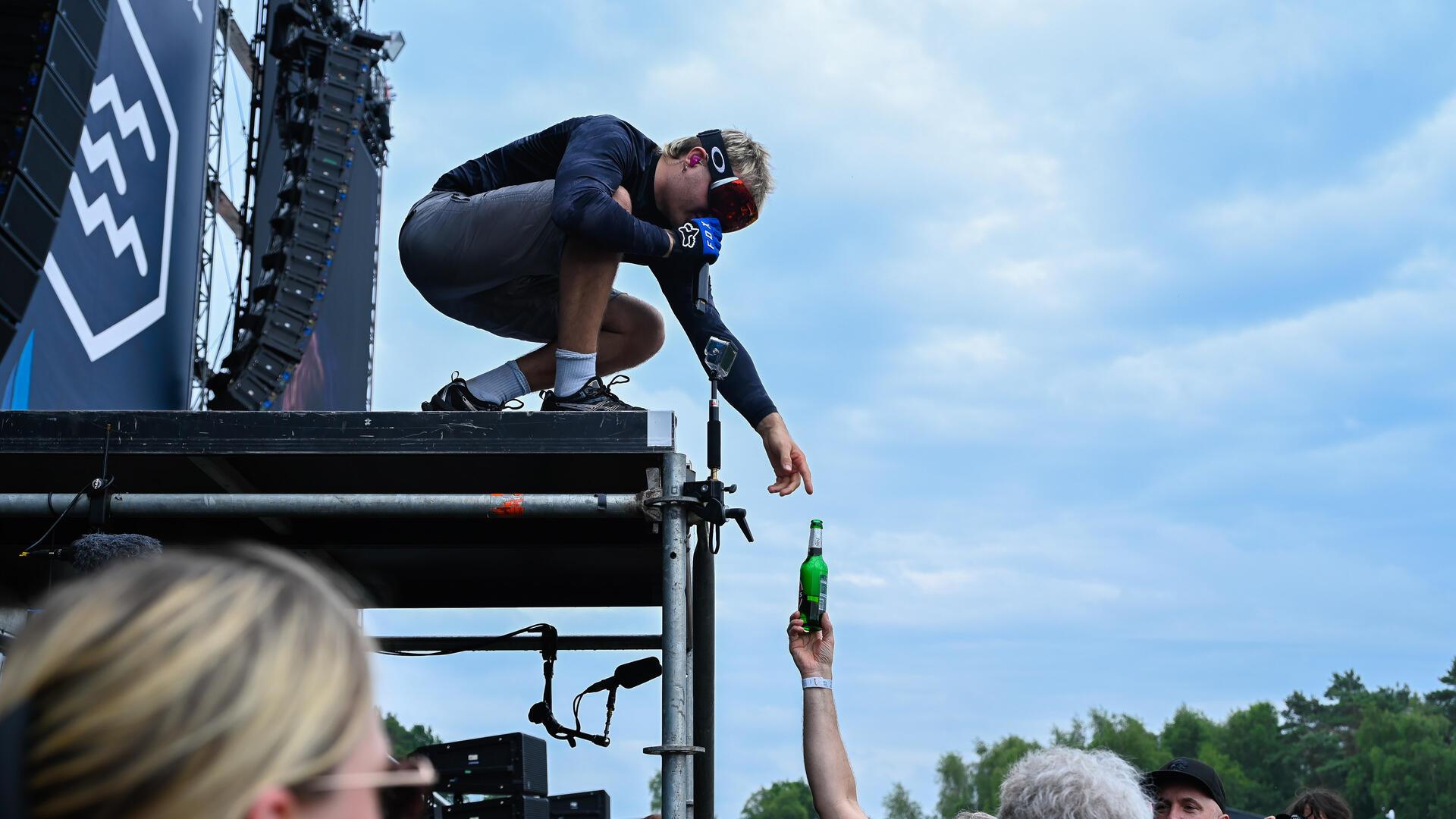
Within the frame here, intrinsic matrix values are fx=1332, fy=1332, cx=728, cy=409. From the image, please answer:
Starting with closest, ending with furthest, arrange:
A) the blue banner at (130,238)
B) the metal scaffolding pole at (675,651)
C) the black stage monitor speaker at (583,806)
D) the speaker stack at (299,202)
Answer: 1. the metal scaffolding pole at (675,651)
2. the blue banner at (130,238)
3. the speaker stack at (299,202)
4. the black stage monitor speaker at (583,806)

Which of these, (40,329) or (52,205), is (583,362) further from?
(40,329)

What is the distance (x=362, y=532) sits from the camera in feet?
13.8

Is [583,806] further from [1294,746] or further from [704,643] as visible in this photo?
[1294,746]

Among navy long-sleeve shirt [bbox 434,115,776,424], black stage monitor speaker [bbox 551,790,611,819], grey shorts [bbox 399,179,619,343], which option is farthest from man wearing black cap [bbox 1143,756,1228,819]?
black stage monitor speaker [bbox 551,790,611,819]

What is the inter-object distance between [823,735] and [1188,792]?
1.87 metres

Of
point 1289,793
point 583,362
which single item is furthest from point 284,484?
point 1289,793

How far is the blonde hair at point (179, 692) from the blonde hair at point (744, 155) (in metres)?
3.36

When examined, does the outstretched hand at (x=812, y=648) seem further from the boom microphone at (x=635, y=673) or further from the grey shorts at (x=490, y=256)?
the grey shorts at (x=490, y=256)

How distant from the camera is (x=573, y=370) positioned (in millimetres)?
3936

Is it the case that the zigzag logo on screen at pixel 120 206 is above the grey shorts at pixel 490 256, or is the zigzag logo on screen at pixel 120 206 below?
above

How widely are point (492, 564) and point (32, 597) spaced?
1.76 metres

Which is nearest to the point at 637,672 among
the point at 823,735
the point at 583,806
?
the point at 823,735

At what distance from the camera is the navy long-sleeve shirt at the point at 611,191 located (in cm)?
376

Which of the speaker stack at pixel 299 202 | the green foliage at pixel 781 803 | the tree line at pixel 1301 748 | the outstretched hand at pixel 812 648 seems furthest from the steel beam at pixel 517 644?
the green foliage at pixel 781 803
